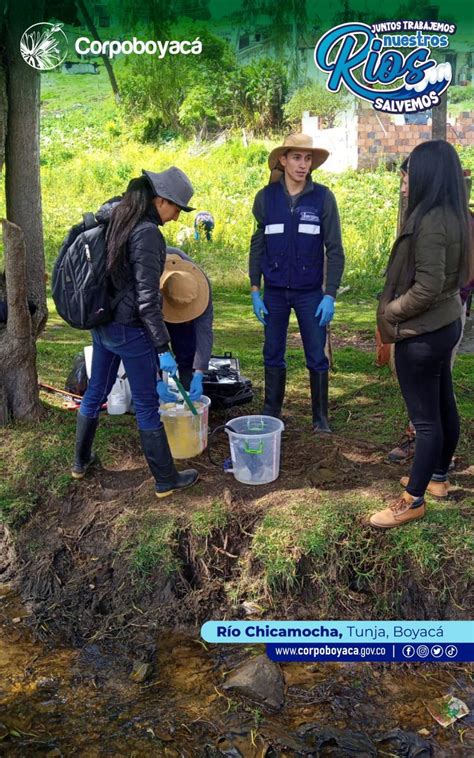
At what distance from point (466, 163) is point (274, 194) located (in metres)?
14.3

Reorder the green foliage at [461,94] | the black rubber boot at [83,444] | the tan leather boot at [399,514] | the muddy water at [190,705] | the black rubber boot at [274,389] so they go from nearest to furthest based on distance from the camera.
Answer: the muddy water at [190,705] → the tan leather boot at [399,514] → the black rubber boot at [83,444] → the black rubber boot at [274,389] → the green foliage at [461,94]

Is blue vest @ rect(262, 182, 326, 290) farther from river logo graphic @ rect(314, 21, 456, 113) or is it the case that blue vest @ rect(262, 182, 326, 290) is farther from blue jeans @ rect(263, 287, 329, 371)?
river logo graphic @ rect(314, 21, 456, 113)

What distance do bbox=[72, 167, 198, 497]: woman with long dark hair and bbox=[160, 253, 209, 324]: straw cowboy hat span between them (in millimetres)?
566

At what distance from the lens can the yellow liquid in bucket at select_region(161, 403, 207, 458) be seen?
4.18 m

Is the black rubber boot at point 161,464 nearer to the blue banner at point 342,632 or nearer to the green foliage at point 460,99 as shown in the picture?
the blue banner at point 342,632

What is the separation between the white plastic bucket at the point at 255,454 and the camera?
12.7 feet

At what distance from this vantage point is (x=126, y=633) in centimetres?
329

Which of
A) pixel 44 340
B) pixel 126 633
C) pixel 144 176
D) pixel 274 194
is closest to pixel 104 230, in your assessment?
pixel 144 176

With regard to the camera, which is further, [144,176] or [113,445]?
[113,445]

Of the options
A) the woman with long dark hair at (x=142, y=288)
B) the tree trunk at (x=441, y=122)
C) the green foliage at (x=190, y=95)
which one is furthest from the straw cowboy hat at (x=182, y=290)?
the green foliage at (x=190, y=95)

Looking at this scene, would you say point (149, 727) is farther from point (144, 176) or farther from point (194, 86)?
point (194, 86)

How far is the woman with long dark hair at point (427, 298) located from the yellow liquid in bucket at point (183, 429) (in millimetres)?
1233

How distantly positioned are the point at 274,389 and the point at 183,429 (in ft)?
2.69

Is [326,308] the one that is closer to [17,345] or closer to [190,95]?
[17,345]
